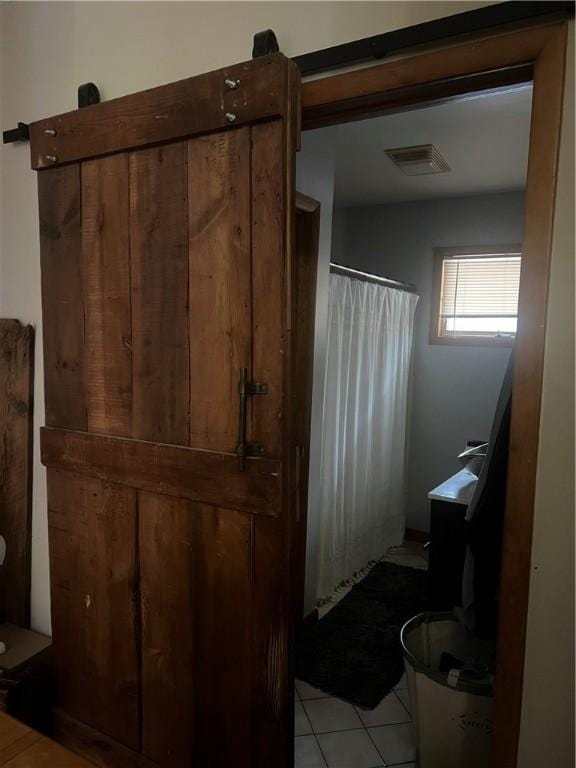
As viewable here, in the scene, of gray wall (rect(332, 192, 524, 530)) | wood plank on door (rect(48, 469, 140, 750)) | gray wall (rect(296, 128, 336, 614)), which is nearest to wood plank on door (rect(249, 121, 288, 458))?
wood plank on door (rect(48, 469, 140, 750))

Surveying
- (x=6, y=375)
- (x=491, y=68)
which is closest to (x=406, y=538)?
(x=6, y=375)

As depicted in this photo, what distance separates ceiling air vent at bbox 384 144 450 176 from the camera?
2.57 metres

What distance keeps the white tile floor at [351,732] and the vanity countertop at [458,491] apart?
31.5 inches

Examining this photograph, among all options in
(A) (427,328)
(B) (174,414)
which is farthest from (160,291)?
(A) (427,328)

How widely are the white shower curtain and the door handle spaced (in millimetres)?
1460

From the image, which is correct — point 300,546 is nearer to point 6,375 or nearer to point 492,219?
point 6,375

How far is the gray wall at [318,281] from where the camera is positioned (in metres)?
2.23

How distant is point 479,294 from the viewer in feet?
11.5

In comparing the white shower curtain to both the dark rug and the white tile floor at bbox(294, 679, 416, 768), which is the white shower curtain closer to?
the dark rug

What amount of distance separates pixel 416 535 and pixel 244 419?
9.62ft

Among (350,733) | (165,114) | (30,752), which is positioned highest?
(165,114)

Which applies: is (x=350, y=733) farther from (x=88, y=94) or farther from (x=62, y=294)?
(x=88, y=94)

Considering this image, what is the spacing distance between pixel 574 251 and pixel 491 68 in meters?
0.41

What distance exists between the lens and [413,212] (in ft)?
12.0
